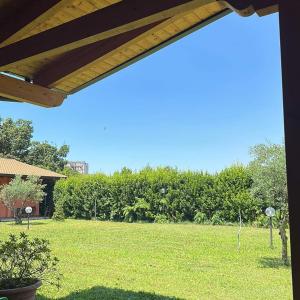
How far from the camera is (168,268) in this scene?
20.9 feet

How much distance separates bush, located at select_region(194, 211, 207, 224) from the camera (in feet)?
48.8

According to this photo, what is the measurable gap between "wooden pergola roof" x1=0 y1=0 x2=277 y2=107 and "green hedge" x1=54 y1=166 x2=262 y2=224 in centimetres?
1063

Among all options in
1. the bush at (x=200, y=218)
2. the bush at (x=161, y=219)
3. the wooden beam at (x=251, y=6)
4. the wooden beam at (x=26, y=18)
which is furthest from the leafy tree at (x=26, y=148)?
the wooden beam at (x=251, y=6)

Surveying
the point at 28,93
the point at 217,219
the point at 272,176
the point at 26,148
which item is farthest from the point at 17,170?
the point at 28,93

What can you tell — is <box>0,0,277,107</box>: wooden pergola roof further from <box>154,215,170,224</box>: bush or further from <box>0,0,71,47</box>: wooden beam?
<box>154,215,170,224</box>: bush

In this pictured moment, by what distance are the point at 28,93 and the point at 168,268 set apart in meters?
4.01

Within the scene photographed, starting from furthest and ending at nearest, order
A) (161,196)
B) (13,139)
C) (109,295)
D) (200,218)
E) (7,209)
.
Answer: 1. (13,139)
2. (7,209)
3. (161,196)
4. (200,218)
5. (109,295)

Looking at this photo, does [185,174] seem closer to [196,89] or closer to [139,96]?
[196,89]

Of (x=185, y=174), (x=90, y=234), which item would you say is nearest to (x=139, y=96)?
(x=185, y=174)

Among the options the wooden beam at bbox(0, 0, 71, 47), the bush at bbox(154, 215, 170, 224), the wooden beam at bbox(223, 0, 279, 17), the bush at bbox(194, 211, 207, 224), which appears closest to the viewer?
the wooden beam at bbox(223, 0, 279, 17)

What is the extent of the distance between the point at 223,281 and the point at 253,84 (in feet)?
50.1

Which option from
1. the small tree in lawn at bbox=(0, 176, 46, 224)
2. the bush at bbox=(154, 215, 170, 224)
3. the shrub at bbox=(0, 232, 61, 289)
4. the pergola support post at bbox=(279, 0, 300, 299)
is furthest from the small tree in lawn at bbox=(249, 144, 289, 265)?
the small tree in lawn at bbox=(0, 176, 46, 224)

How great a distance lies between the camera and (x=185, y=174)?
15609 millimetres

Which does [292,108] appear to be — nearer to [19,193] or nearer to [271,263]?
[271,263]
